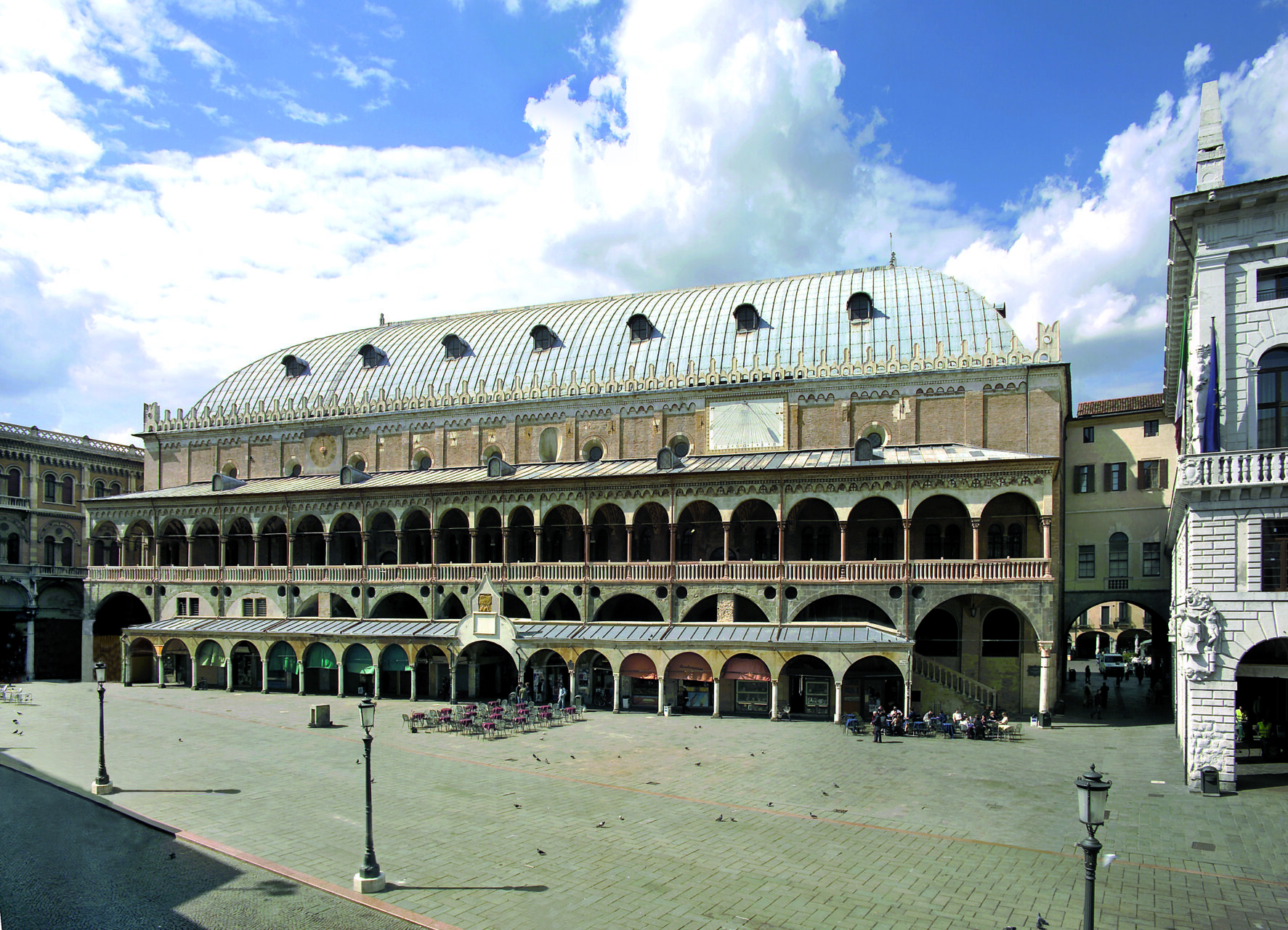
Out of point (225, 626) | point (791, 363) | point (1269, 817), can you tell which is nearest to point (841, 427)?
point (791, 363)

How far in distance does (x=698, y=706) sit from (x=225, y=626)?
31153 mm

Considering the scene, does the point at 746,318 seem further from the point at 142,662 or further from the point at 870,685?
the point at 142,662

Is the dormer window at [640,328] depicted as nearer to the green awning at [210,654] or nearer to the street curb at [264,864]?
the green awning at [210,654]

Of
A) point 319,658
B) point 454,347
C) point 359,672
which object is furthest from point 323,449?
point 359,672

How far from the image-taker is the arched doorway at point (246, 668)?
5481 centimetres

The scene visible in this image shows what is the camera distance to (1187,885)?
18781mm

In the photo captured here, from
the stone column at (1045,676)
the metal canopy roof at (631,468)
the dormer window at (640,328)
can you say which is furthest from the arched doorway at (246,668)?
the stone column at (1045,676)

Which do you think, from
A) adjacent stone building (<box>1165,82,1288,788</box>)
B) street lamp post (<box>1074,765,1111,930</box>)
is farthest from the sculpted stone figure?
street lamp post (<box>1074,765,1111,930</box>)

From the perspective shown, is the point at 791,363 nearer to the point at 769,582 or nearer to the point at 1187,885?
the point at 769,582

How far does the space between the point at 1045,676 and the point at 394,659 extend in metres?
34.0

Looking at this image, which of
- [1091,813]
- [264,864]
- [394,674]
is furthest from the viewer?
[394,674]

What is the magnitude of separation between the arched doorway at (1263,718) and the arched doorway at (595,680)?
89.9 ft

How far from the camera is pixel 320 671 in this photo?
53.3 metres

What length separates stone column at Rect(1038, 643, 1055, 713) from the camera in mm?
39781
